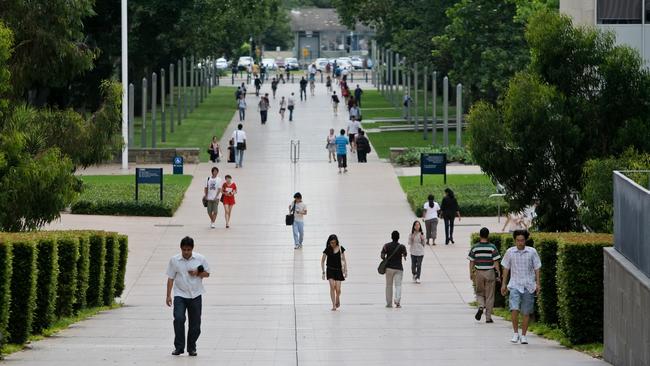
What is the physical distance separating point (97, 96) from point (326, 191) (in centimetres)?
1129

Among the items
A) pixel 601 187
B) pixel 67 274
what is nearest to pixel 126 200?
pixel 67 274

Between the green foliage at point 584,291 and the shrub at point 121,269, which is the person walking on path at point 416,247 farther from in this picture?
the green foliage at point 584,291

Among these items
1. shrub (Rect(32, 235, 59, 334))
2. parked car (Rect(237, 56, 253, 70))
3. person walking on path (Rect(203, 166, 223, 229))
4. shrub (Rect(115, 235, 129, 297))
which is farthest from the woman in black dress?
parked car (Rect(237, 56, 253, 70))

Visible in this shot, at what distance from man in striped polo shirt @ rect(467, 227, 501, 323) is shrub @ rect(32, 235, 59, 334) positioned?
19.6 feet

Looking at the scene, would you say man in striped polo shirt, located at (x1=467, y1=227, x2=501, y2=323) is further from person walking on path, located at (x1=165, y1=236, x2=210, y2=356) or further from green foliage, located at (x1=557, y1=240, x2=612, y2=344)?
person walking on path, located at (x1=165, y1=236, x2=210, y2=356)

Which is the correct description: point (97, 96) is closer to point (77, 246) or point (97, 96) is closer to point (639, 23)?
point (639, 23)

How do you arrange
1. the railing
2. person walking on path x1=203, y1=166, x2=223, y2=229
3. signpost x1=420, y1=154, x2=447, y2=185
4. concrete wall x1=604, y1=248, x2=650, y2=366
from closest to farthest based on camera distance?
concrete wall x1=604, y1=248, x2=650, y2=366 → the railing → person walking on path x1=203, y1=166, x2=223, y2=229 → signpost x1=420, y1=154, x2=447, y2=185

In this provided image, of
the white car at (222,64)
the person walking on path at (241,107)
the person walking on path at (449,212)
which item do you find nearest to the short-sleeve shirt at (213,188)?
the person walking on path at (449,212)

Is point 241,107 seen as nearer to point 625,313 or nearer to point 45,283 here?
point 45,283

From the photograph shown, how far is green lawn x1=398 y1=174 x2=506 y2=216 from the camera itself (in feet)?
137

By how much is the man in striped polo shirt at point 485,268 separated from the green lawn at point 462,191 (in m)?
15.7

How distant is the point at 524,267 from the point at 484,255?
2869mm

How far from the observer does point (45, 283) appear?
22.1 meters

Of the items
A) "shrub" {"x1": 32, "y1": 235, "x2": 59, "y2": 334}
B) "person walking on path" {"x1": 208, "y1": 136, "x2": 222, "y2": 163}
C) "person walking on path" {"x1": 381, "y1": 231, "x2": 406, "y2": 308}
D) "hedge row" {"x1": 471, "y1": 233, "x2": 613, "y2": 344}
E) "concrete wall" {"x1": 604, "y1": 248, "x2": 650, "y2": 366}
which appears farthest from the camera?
"person walking on path" {"x1": 208, "y1": 136, "x2": 222, "y2": 163}
